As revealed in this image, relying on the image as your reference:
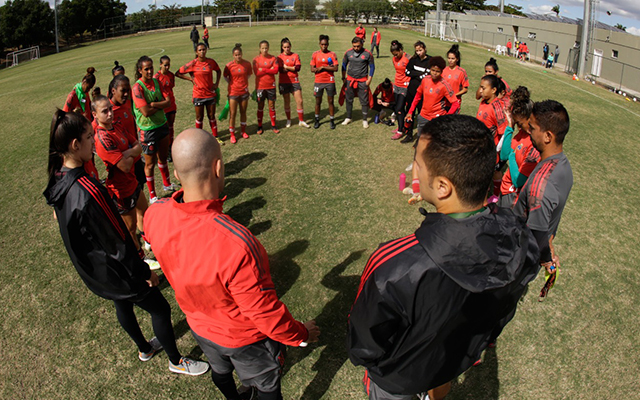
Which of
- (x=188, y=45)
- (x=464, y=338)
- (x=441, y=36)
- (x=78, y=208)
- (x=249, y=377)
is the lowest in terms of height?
(x=249, y=377)

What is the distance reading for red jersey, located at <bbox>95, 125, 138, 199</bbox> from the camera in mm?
4543

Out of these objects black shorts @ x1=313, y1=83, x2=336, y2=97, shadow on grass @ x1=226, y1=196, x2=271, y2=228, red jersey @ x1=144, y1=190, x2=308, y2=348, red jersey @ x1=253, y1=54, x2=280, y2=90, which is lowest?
shadow on grass @ x1=226, y1=196, x2=271, y2=228

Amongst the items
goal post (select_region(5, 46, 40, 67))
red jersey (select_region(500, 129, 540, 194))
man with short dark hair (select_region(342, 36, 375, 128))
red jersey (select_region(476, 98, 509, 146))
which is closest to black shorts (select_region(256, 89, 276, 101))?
man with short dark hair (select_region(342, 36, 375, 128))

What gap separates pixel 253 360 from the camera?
2.56 metres

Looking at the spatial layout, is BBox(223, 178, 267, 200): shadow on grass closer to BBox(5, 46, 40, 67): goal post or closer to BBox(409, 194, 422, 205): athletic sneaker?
BBox(409, 194, 422, 205): athletic sneaker

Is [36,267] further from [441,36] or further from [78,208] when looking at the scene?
[441,36]

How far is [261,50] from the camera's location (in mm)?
9312

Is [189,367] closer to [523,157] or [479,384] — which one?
[479,384]

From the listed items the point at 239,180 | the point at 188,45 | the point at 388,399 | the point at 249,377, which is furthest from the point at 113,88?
the point at 188,45

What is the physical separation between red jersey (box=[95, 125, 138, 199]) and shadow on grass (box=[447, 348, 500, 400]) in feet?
14.7

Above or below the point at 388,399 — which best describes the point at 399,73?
above

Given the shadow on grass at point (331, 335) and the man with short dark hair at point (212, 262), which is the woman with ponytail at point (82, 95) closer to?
the shadow on grass at point (331, 335)

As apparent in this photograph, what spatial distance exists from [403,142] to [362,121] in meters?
1.80

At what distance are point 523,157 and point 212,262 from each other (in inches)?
154
